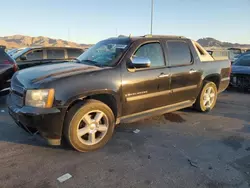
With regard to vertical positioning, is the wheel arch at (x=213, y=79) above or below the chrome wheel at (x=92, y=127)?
above

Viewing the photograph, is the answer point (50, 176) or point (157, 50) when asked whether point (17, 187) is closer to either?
point (50, 176)

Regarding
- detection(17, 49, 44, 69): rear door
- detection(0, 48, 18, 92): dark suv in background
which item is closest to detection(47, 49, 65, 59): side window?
detection(17, 49, 44, 69): rear door

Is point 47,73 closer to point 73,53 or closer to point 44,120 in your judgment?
point 44,120

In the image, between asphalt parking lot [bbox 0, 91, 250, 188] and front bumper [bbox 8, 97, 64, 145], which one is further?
front bumper [bbox 8, 97, 64, 145]

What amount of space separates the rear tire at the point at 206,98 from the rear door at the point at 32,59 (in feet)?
21.9

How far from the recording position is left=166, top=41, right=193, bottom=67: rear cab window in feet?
15.6

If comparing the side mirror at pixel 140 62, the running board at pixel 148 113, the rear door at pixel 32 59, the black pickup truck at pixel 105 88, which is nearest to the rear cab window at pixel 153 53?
the black pickup truck at pixel 105 88

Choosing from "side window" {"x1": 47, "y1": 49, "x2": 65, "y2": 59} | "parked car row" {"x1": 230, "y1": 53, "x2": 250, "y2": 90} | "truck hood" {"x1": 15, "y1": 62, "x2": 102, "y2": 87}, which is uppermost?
"side window" {"x1": 47, "y1": 49, "x2": 65, "y2": 59}

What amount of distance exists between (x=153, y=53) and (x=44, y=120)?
7.78 ft

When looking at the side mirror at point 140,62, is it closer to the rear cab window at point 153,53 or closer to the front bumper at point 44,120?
the rear cab window at point 153,53

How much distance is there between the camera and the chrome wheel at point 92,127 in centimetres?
363

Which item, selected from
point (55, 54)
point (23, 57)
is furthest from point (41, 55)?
point (23, 57)

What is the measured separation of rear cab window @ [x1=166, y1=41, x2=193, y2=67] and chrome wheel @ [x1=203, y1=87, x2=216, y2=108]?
1115 millimetres

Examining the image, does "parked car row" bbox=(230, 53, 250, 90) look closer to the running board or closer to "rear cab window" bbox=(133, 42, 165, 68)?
the running board
